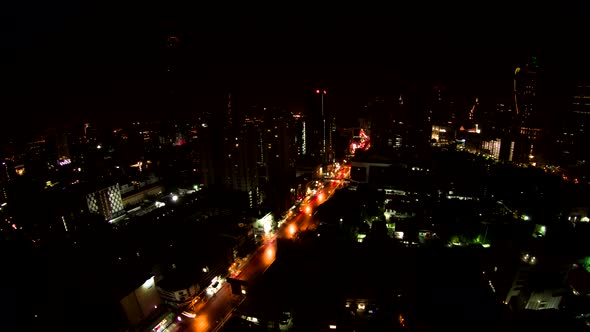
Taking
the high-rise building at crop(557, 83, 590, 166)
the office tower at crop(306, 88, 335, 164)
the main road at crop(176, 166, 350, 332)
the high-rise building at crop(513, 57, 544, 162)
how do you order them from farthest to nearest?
the office tower at crop(306, 88, 335, 164) → the high-rise building at crop(513, 57, 544, 162) → the high-rise building at crop(557, 83, 590, 166) → the main road at crop(176, 166, 350, 332)

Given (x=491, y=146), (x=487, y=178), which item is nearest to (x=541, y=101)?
(x=491, y=146)

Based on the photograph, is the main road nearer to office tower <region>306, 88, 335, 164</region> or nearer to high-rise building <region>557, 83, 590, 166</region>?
office tower <region>306, 88, 335, 164</region>

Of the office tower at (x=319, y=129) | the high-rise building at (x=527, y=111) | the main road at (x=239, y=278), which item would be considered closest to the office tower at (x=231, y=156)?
the main road at (x=239, y=278)

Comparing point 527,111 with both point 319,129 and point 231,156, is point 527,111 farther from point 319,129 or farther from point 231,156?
point 231,156

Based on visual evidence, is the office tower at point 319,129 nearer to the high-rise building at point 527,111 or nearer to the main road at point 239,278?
the main road at point 239,278

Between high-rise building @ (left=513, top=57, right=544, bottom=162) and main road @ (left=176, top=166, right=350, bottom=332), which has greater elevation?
high-rise building @ (left=513, top=57, right=544, bottom=162)

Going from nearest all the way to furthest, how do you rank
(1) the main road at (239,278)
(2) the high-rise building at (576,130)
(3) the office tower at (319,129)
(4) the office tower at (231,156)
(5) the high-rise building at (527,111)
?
(1) the main road at (239,278)
(4) the office tower at (231,156)
(2) the high-rise building at (576,130)
(5) the high-rise building at (527,111)
(3) the office tower at (319,129)

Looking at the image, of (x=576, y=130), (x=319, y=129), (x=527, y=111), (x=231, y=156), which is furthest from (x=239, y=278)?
(x=527, y=111)

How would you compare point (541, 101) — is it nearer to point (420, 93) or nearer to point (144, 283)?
point (420, 93)

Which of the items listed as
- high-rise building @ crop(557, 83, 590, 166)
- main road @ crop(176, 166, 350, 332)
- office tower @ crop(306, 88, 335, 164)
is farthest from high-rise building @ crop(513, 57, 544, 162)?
main road @ crop(176, 166, 350, 332)
